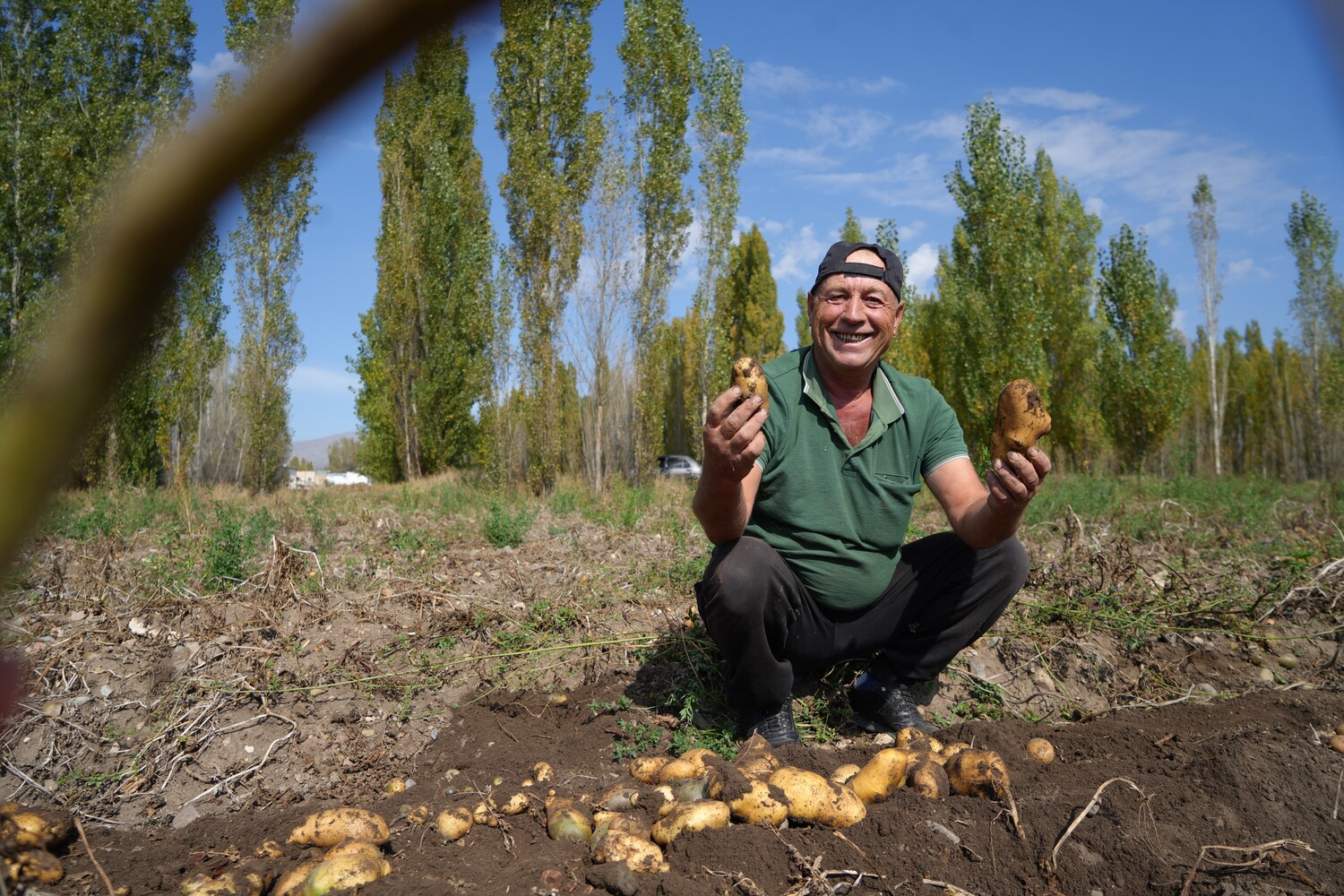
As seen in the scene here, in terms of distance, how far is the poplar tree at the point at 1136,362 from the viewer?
1903 cm

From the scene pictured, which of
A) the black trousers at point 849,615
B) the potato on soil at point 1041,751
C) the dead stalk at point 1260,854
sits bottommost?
the potato on soil at point 1041,751

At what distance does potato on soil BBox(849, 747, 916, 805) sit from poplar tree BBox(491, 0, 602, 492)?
12091 mm

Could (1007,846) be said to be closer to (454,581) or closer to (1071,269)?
(454,581)

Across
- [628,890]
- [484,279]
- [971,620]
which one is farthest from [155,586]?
[484,279]

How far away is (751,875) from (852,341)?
77.8 inches

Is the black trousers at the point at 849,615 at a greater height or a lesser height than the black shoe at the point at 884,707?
greater

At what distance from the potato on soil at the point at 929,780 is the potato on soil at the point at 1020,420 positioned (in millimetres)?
1006

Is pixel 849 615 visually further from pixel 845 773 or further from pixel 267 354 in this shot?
pixel 267 354

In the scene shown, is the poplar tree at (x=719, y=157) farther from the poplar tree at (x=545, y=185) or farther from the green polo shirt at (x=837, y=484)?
the green polo shirt at (x=837, y=484)

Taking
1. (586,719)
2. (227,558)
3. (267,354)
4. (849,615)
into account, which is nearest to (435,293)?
(267,354)

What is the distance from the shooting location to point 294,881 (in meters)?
2.07

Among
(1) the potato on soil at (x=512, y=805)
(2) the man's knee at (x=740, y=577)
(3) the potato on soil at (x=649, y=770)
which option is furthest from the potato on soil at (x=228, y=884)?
(2) the man's knee at (x=740, y=577)

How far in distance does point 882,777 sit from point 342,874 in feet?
5.12

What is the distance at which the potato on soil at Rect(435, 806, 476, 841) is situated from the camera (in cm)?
239
